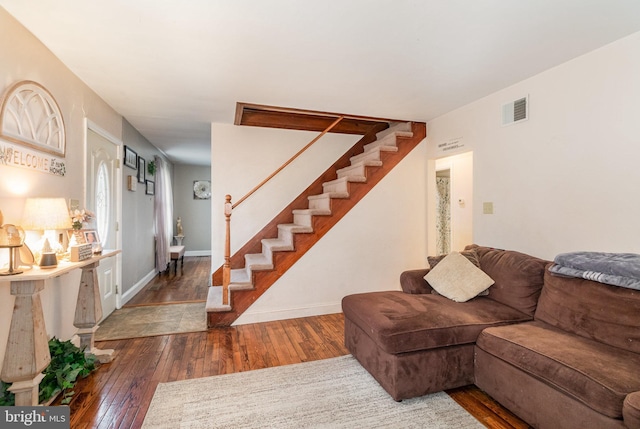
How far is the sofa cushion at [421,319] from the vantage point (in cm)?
188

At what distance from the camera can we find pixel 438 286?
2.55m

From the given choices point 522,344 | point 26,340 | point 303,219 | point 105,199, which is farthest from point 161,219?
point 522,344

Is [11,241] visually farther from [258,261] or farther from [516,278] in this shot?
[516,278]

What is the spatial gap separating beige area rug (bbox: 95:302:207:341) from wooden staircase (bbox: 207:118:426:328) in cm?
25

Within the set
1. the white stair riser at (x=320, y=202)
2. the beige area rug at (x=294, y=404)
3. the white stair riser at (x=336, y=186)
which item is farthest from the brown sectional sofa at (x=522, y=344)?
the white stair riser at (x=336, y=186)

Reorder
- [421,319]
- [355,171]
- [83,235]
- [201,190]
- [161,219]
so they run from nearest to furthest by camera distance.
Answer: [421,319], [83,235], [355,171], [161,219], [201,190]

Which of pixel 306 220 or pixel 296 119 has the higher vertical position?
pixel 296 119

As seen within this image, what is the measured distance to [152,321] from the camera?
3.20 meters

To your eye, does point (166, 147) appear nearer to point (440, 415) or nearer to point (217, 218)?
point (217, 218)

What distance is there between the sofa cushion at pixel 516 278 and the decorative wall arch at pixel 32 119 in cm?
354

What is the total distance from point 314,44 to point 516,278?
7.64 ft

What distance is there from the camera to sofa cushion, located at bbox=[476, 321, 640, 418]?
51.5 inches

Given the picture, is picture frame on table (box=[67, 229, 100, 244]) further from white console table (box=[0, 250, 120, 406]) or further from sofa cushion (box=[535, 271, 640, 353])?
sofa cushion (box=[535, 271, 640, 353])

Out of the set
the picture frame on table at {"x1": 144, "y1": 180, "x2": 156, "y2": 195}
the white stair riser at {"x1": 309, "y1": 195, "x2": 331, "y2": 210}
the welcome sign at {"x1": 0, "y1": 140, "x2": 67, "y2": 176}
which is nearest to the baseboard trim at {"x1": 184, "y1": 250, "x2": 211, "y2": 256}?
the picture frame on table at {"x1": 144, "y1": 180, "x2": 156, "y2": 195}
